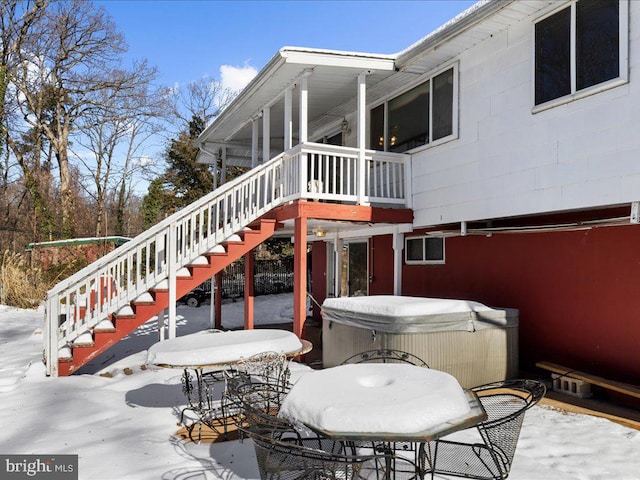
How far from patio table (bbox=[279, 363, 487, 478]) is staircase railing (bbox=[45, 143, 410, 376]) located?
166 inches

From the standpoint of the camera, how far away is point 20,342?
8.52 m

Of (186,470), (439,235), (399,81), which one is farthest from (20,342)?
(399,81)

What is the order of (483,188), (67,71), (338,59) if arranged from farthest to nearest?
(67,71)
(338,59)
(483,188)

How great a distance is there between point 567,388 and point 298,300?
12.6 feet

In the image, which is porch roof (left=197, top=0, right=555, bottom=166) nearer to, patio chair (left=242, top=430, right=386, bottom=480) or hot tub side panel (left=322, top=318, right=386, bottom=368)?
hot tub side panel (left=322, top=318, right=386, bottom=368)

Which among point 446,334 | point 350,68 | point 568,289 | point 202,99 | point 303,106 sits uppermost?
point 202,99

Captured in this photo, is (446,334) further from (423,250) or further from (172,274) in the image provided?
(172,274)

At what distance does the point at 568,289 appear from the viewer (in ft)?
19.3

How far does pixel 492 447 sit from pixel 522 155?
409 centimetres

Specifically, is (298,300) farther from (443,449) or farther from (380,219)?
(443,449)

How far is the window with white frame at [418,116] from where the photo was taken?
7074 millimetres

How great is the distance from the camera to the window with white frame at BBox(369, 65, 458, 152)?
707 centimetres

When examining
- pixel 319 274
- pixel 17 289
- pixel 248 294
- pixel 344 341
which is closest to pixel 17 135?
pixel 17 289

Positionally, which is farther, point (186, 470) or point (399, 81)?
point (399, 81)
